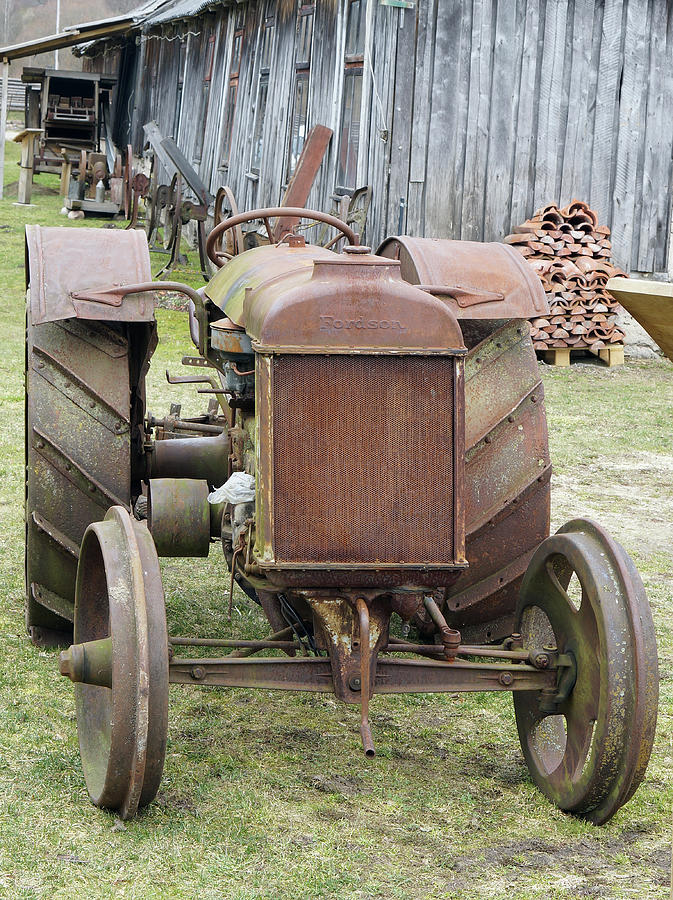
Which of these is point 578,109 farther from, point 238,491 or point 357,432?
point 357,432

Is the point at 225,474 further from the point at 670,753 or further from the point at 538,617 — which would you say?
the point at 670,753

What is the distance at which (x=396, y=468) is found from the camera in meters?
2.98

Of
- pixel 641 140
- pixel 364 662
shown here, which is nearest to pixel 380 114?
pixel 641 140

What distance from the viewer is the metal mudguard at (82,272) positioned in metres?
3.79

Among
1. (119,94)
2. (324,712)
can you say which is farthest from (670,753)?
(119,94)

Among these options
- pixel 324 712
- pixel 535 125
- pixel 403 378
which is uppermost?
pixel 535 125

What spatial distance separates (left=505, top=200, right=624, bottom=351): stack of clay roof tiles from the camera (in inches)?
417

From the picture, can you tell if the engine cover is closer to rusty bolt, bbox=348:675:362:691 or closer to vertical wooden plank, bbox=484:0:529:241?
rusty bolt, bbox=348:675:362:691

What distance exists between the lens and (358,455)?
2.96 meters

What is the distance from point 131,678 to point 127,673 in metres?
0.02

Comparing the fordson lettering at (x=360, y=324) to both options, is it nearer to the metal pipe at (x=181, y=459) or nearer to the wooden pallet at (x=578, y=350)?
the metal pipe at (x=181, y=459)

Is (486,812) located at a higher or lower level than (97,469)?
lower

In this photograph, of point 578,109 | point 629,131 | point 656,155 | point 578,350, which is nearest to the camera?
point 578,109

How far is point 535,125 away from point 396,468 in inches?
324
